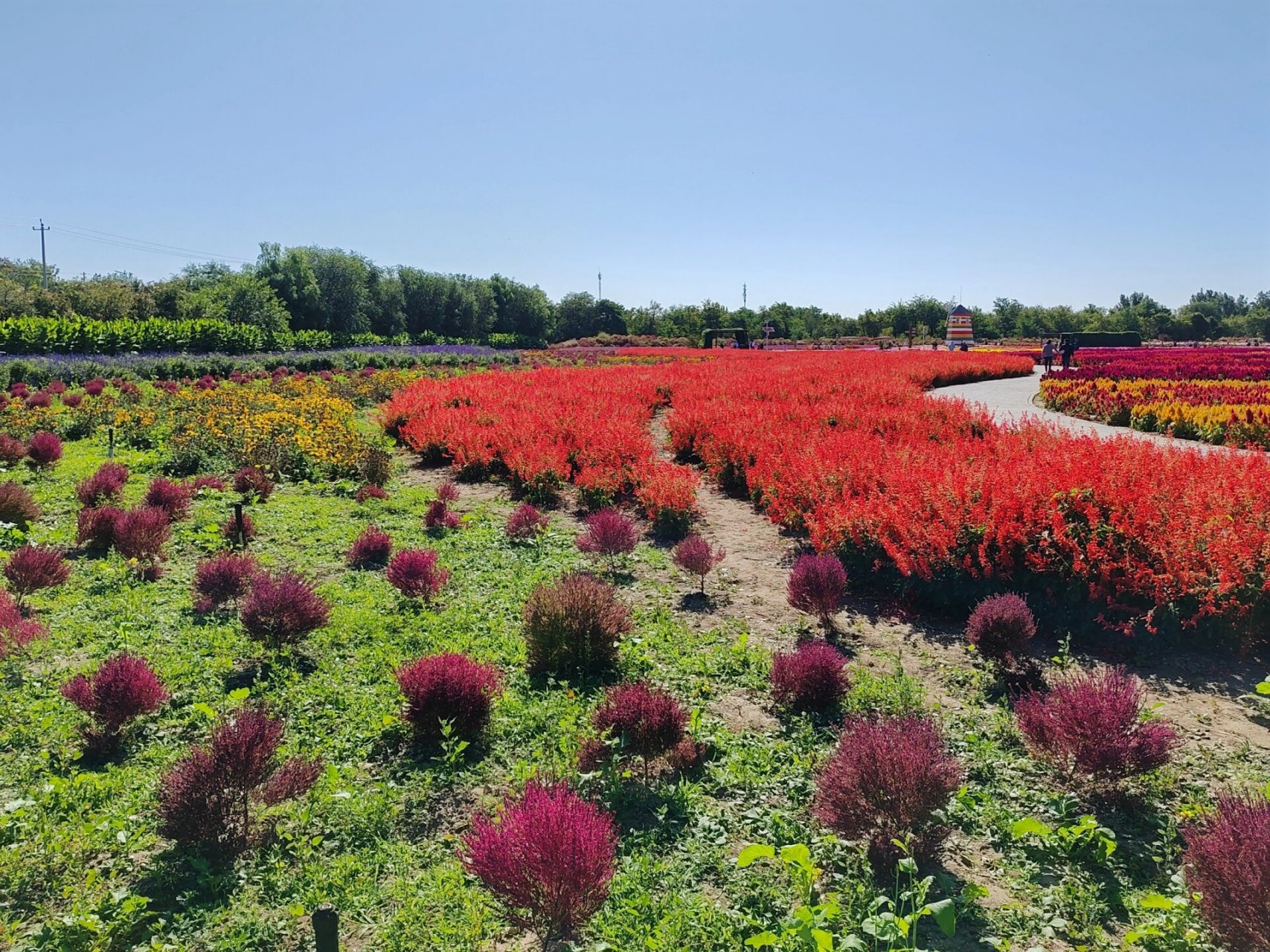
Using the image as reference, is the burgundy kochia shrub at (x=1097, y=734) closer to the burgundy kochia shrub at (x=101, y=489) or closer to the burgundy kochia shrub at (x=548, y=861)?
the burgundy kochia shrub at (x=548, y=861)

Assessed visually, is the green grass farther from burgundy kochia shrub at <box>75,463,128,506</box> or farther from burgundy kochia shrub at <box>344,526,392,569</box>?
burgundy kochia shrub at <box>75,463,128,506</box>

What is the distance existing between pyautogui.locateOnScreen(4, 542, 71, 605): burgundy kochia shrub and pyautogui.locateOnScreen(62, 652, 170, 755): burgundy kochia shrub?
2.04 metres

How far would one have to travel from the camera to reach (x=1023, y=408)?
54.2 feet

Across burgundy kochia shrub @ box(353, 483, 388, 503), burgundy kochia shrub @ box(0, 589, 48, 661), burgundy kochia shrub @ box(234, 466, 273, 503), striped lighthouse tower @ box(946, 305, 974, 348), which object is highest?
striped lighthouse tower @ box(946, 305, 974, 348)

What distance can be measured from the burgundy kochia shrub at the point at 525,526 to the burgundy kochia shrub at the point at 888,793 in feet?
15.7

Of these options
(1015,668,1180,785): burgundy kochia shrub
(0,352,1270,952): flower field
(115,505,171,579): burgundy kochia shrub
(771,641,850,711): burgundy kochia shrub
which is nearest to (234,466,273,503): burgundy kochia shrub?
(0,352,1270,952): flower field

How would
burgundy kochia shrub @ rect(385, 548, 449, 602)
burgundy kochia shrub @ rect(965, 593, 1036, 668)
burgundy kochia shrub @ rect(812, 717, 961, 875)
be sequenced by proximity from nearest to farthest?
burgundy kochia shrub @ rect(812, 717, 961, 875)
burgundy kochia shrub @ rect(965, 593, 1036, 668)
burgundy kochia shrub @ rect(385, 548, 449, 602)

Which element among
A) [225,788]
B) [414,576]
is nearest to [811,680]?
[225,788]

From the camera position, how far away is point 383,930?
8.04 ft

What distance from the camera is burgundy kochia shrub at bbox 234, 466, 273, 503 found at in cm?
837

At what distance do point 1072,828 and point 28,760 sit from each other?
482 centimetres

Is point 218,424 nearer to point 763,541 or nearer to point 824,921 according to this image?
point 763,541

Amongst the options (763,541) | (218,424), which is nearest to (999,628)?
(763,541)

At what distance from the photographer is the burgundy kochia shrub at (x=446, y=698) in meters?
3.64
